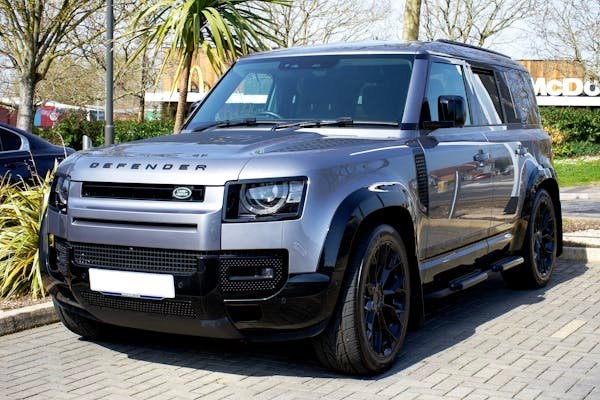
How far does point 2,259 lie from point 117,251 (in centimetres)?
282

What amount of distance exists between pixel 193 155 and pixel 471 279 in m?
2.43

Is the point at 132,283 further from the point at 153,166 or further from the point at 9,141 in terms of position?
the point at 9,141

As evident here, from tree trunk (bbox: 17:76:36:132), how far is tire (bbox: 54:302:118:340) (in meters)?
18.7

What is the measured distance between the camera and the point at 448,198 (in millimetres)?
6090

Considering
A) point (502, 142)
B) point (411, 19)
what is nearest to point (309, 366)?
point (502, 142)

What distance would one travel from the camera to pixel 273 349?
230 inches

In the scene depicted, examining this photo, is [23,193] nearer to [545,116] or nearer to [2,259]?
[2,259]

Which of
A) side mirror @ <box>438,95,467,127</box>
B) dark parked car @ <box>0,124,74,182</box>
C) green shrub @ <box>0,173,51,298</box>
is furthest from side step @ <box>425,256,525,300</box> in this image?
dark parked car @ <box>0,124,74,182</box>

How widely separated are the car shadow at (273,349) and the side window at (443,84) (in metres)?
1.49

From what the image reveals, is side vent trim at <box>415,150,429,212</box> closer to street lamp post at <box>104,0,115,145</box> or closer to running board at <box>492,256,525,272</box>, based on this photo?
running board at <box>492,256,525,272</box>

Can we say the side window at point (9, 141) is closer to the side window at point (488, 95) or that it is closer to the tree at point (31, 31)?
the side window at point (488, 95)

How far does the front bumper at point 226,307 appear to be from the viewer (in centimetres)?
473

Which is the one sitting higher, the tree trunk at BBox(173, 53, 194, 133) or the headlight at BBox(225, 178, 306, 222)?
the tree trunk at BBox(173, 53, 194, 133)

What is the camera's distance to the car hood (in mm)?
4809
